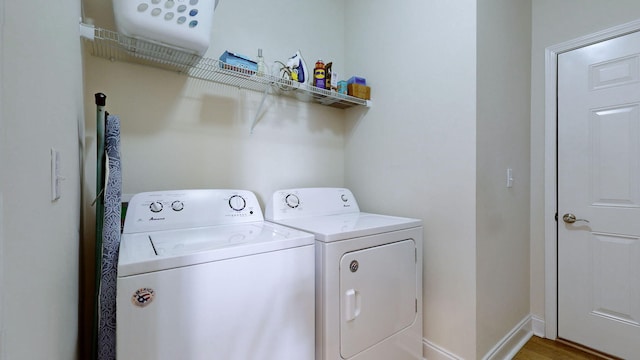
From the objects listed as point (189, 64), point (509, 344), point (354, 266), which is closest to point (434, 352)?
point (509, 344)

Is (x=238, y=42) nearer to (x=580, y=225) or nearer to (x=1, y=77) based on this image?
(x=1, y=77)

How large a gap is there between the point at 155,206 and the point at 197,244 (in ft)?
1.45

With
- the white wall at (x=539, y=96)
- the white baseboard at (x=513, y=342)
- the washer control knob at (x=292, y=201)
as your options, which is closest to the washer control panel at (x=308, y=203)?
the washer control knob at (x=292, y=201)

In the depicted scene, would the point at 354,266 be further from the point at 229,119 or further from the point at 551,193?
the point at 551,193

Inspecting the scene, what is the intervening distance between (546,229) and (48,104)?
9.19 feet

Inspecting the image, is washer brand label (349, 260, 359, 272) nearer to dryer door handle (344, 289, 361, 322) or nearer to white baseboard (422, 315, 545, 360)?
dryer door handle (344, 289, 361, 322)

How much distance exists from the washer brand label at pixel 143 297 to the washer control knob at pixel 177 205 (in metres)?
0.61

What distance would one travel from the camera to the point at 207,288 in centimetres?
96

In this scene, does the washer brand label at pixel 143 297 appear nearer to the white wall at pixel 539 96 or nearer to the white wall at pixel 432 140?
the white wall at pixel 432 140

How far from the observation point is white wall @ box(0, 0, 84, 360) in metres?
0.36

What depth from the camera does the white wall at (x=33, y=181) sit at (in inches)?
14.2

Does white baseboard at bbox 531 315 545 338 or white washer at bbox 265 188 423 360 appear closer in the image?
white washer at bbox 265 188 423 360

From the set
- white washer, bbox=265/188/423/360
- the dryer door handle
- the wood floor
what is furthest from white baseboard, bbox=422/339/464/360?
the dryer door handle

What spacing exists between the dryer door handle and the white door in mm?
1738
